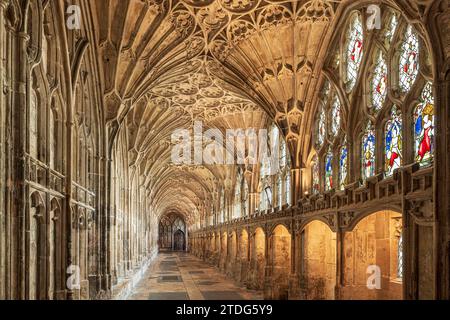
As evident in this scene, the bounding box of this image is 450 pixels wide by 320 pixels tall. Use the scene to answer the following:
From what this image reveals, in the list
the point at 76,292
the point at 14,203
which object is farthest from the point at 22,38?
the point at 76,292

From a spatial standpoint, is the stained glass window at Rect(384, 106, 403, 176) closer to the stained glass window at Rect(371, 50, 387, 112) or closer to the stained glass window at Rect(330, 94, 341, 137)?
the stained glass window at Rect(371, 50, 387, 112)

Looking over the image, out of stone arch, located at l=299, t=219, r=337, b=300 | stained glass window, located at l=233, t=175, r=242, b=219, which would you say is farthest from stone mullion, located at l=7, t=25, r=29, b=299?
stained glass window, located at l=233, t=175, r=242, b=219

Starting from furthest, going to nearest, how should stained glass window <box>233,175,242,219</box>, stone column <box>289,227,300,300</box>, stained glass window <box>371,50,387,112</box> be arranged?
stained glass window <box>233,175,242,219</box> → stone column <box>289,227,300,300</box> → stained glass window <box>371,50,387,112</box>

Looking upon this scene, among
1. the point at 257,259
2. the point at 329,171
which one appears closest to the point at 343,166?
the point at 329,171

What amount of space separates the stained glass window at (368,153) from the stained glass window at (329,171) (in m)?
2.52

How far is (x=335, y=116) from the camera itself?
15.8 m

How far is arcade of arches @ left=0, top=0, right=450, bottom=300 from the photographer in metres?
8.56

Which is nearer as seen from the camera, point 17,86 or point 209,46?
point 17,86

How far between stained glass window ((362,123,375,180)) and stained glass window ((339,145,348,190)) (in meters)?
1.05

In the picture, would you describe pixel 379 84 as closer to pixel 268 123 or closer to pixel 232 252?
pixel 268 123

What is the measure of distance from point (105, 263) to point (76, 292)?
4289 millimetres

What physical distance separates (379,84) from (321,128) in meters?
4.77

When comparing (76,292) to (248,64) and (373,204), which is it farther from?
(248,64)

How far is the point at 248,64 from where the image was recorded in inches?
704
